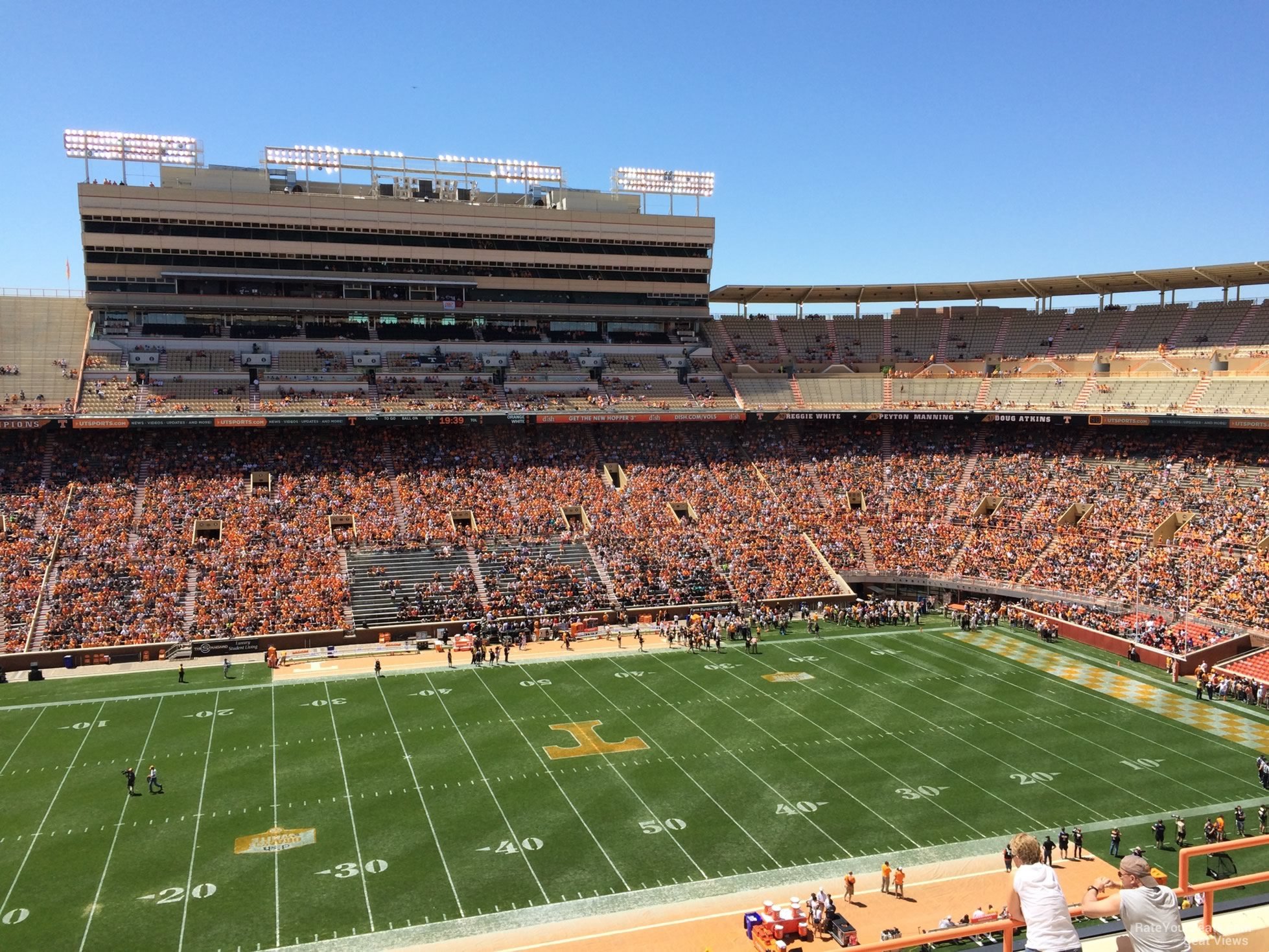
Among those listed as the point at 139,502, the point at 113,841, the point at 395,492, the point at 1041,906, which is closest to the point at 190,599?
the point at 139,502

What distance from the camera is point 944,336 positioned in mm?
69312

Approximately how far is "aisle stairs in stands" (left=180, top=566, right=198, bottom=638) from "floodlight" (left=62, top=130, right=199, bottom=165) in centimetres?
2768

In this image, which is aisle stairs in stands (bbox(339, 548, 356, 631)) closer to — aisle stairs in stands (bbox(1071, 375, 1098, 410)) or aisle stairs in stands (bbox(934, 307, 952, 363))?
aisle stairs in stands (bbox(1071, 375, 1098, 410))

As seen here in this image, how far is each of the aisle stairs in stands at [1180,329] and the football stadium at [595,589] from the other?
0.82ft

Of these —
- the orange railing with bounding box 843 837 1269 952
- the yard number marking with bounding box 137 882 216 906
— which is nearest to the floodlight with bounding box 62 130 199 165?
the yard number marking with bounding box 137 882 216 906

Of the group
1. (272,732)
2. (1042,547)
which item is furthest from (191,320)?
(1042,547)

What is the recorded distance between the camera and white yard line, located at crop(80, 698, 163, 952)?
1967 centimetres

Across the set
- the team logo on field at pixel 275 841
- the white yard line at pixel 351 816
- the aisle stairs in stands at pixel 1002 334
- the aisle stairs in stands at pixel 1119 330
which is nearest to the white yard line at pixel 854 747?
the white yard line at pixel 351 816

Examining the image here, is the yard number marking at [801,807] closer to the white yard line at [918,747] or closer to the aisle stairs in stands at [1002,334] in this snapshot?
the white yard line at [918,747]

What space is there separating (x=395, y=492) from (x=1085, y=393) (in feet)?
133

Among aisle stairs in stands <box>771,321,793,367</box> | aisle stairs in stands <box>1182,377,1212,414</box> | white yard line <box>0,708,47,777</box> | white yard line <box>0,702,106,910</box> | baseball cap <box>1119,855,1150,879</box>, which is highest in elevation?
aisle stairs in stands <box>771,321,793,367</box>

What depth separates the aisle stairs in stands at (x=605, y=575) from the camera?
47.1 metres

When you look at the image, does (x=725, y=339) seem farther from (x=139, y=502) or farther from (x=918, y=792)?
(x=918, y=792)

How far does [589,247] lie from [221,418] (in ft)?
87.7
